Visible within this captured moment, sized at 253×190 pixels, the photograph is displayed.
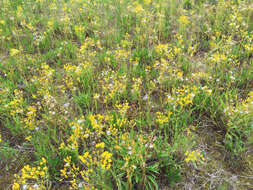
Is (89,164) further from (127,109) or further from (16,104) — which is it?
(16,104)

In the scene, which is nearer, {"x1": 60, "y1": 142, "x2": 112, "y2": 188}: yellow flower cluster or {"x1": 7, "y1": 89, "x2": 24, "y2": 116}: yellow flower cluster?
{"x1": 60, "y1": 142, "x2": 112, "y2": 188}: yellow flower cluster

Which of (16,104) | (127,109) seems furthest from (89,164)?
(16,104)

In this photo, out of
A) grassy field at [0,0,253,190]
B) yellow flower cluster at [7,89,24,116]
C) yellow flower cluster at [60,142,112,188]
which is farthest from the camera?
yellow flower cluster at [7,89,24,116]

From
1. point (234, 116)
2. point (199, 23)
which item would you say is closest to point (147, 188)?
point (234, 116)

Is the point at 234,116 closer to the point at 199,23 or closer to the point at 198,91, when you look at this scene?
the point at 198,91

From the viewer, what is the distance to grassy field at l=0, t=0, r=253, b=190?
2242mm

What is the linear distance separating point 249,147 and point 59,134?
8.02ft

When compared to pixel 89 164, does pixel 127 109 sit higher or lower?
higher

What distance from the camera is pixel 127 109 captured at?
2.91 meters

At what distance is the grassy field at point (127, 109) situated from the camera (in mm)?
2242

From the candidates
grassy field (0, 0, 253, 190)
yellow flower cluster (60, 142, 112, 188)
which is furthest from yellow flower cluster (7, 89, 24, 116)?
yellow flower cluster (60, 142, 112, 188)

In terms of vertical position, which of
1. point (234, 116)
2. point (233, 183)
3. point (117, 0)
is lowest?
point (233, 183)

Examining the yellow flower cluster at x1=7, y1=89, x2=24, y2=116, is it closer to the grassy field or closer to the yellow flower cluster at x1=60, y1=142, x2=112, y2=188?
the grassy field

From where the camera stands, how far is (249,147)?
8.18ft
